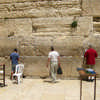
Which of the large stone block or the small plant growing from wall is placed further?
the large stone block

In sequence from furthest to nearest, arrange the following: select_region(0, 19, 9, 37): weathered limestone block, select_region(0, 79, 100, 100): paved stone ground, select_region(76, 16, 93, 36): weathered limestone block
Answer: select_region(0, 19, 9, 37): weathered limestone block, select_region(76, 16, 93, 36): weathered limestone block, select_region(0, 79, 100, 100): paved stone ground

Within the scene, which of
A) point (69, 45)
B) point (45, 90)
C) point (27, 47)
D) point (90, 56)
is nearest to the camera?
point (45, 90)

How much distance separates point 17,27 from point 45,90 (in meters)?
3.52

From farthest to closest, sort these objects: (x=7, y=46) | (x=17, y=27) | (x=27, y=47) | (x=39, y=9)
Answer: (x=39, y=9), (x=17, y=27), (x=7, y=46), (x=27, y=47)

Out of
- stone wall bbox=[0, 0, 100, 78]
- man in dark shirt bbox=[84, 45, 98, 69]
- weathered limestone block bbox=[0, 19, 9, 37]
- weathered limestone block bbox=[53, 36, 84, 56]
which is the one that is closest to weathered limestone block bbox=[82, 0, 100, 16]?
stone wall bbox=[0, 0, 100, 78]

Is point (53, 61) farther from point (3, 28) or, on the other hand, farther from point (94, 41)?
point (3, 28)

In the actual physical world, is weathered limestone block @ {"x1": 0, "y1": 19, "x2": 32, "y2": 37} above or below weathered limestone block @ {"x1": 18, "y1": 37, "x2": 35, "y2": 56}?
above

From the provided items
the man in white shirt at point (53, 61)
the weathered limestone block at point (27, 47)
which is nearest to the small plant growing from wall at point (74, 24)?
the man in white shirt at point (53, 61)

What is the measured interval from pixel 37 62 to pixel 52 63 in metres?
0.96

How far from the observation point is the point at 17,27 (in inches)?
303

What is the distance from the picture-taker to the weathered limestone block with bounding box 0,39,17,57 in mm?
7425

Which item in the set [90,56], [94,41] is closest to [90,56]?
[90,56]

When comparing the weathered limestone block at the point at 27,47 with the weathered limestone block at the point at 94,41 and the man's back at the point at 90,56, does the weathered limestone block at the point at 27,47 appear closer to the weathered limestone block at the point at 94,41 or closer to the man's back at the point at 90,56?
the weathered limestone block at the point at 94,41

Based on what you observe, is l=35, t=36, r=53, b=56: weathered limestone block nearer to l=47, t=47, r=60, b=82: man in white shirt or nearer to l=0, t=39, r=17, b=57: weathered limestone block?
l=47, t=47, r=60, b=82: man in white shirt
